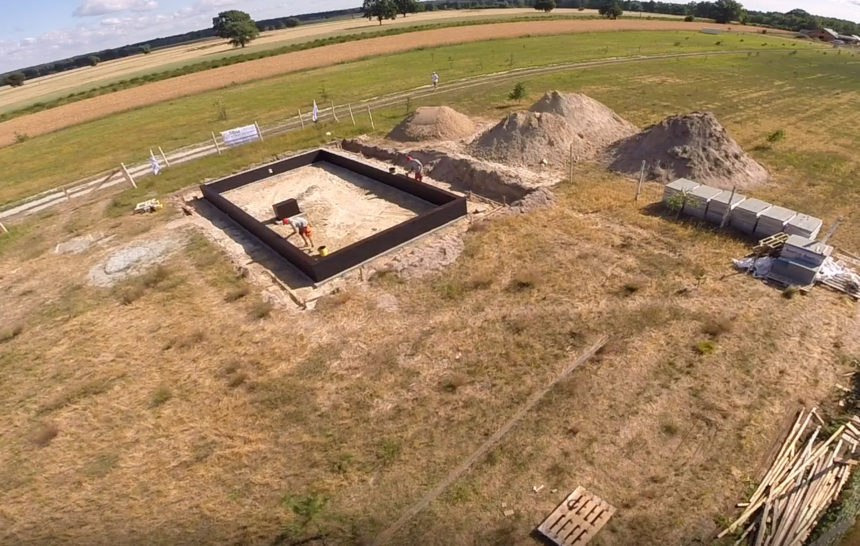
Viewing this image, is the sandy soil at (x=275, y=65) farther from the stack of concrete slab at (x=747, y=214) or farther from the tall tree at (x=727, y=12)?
the stack of concrete slab at (x=747, y=214)

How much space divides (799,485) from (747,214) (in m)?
10.5

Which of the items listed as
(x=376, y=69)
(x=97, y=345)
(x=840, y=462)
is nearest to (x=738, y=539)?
(x=840, y=462)

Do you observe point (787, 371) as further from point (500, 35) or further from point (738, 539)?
point (500, 35)

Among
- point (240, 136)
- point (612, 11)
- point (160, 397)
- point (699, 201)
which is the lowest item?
point (160, 397)

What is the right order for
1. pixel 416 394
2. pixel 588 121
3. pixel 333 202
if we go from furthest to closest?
pixel 588 121, pixel 333 202, pixel 416 394

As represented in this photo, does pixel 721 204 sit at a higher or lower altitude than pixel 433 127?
lower

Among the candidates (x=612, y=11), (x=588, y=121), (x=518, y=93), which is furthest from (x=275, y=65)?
(x=612, y=11)

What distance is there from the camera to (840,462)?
8.60 m

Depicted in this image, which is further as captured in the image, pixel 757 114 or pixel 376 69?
pixel 376 69

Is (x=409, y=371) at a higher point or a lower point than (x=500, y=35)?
lower

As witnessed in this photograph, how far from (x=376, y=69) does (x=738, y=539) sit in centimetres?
5673

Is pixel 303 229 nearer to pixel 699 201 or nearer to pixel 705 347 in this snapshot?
pixel 705 347

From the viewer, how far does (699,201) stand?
54.7ft

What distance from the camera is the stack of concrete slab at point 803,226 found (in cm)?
1418
